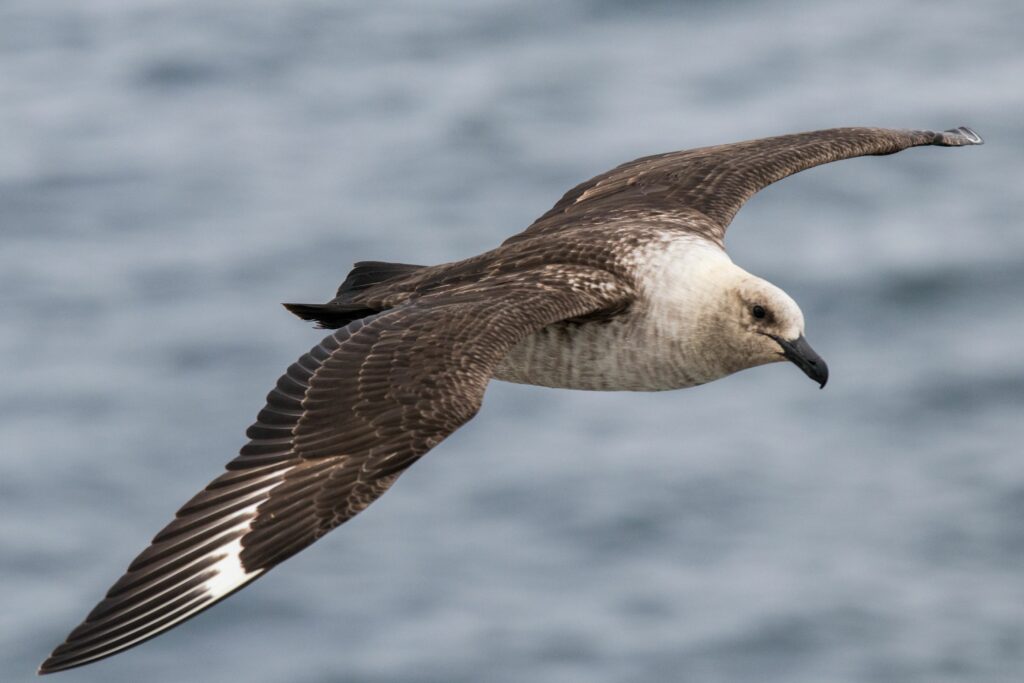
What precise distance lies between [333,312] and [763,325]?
266cm

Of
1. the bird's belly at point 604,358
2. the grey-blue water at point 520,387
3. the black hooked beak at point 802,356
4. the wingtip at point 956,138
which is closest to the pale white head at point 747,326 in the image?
the black hooked beak at point 802,356

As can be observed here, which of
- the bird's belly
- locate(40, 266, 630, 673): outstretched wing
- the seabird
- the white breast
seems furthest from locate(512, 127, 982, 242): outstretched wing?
locate(40, 266, 630, 673): outstretched wing

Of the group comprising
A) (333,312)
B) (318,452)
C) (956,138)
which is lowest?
(318,452)

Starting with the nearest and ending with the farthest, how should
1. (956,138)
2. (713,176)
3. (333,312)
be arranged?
1. (333,312)
2. (713,176)
3. (956,138)

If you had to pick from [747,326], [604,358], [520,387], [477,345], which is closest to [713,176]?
[747,326]

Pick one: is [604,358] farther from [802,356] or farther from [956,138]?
[956,138]

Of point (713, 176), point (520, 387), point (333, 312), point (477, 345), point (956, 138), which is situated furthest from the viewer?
point (520, 387)

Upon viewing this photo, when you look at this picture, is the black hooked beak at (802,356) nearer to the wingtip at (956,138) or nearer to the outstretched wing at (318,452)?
the outstretched wing at (318,452)

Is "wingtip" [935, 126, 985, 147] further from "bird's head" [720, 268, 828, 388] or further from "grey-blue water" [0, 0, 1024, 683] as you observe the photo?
"grey-blue water" [0, 0, 1024, 683]

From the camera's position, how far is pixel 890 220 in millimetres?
29656

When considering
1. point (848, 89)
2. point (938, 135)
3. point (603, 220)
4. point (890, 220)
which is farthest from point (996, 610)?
point (603, 220)

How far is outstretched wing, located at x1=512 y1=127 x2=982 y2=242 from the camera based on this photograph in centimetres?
1312

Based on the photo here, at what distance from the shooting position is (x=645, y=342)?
11.7 meters

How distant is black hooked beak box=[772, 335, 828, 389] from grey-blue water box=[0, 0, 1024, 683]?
46.5 feet
